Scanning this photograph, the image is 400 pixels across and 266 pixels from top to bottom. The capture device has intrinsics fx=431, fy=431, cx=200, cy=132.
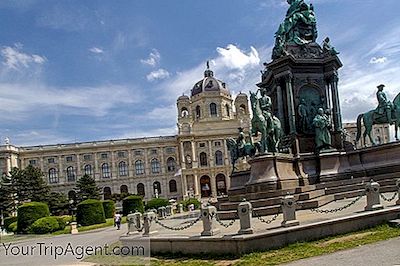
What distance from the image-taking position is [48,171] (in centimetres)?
11106

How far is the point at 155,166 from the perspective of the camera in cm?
11362

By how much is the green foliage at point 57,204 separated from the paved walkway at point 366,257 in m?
69.5

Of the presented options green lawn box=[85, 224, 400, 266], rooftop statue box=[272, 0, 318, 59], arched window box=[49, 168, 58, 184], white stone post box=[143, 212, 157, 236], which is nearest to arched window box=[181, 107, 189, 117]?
arched window box=[49, 168, 58, 184]

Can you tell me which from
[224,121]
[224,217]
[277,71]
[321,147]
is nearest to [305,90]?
[277,71]

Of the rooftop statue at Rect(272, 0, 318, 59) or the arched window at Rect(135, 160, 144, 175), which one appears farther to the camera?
the arched window at Rect(135, 160, 144, 175)

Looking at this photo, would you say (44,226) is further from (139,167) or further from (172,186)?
(172,186)

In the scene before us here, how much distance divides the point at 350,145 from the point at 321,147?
7.10 ft

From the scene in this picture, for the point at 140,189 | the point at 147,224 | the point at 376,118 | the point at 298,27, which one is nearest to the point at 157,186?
the point at 140,189

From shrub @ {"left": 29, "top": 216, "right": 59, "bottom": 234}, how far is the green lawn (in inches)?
1081

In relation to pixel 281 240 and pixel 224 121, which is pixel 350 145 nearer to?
pixel 281 240

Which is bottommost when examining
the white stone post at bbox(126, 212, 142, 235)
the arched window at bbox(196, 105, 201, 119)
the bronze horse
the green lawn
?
the green lawn

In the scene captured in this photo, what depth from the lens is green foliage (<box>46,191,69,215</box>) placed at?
73562 mm

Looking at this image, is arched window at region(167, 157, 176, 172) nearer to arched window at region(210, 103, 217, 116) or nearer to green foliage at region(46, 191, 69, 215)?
arched window at region(210, 103, 217, 116)

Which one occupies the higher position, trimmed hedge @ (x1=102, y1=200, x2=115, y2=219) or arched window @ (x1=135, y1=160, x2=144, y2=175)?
A: arched window @ (x1=135, y1=160, x2=144, y2=175)
